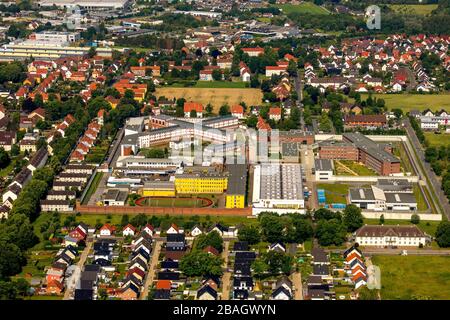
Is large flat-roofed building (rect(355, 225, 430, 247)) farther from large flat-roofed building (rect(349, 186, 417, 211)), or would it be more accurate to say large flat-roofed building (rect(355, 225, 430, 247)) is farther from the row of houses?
the row of houses

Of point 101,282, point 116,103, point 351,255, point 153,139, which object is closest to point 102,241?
point 101,282

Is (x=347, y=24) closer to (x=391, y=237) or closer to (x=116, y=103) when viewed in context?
(x=116, y=103)

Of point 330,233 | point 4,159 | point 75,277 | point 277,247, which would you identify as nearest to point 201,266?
point 277,247

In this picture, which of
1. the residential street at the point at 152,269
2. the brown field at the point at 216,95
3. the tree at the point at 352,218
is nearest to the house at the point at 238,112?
the brown field at the point at 216,95

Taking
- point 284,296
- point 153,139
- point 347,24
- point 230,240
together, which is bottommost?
point 347,24

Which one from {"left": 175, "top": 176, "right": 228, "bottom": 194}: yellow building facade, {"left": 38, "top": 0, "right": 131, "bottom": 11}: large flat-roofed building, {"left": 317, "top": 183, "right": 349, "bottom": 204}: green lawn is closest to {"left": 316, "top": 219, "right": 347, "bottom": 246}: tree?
{"left": 317, "top": 183, "right": 349, "bottom": 204}: green lawn

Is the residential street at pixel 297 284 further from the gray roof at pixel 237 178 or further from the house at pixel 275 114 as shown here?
the house at pixel 275 114

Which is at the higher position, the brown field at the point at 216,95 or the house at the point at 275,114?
the house at the point at 275,114
